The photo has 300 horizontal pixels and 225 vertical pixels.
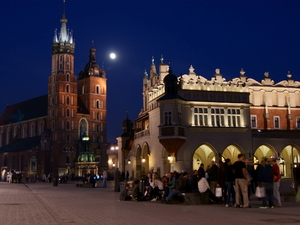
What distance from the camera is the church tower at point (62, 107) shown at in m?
104

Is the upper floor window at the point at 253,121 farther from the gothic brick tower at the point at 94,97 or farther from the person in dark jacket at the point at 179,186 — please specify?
the gothic brick tower at the point at 94,97

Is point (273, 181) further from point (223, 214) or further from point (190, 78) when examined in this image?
point (190, 78)

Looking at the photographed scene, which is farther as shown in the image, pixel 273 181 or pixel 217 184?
pixel 217 184

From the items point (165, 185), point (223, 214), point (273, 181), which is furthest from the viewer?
point (165, 185)

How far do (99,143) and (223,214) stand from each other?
331 ft

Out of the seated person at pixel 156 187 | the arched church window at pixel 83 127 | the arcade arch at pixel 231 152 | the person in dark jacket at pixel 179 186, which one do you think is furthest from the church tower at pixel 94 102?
the person in dark jacket at pixel 179 186

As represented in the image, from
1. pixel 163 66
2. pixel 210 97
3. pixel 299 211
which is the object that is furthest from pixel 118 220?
pixel 163 66

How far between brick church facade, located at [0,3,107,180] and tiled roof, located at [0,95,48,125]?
374 mm

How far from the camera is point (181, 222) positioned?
1124 cm

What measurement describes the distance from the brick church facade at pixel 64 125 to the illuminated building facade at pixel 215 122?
184ft

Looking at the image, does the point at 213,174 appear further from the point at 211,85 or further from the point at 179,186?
the point at 211,85

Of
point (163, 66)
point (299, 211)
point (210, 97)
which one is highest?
point (163, 66)

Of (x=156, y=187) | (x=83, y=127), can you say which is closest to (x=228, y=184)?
(x=156, y=187)

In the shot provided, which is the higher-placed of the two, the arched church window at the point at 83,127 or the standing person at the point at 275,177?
the arched church window at the point at 83,127
